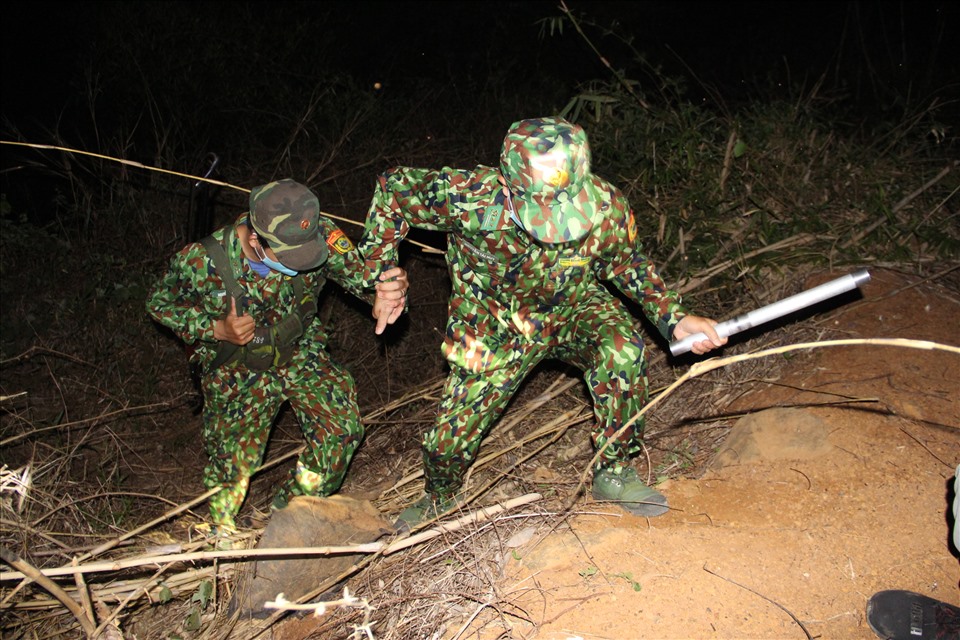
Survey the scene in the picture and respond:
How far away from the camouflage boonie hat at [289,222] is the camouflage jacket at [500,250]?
0.96 feet

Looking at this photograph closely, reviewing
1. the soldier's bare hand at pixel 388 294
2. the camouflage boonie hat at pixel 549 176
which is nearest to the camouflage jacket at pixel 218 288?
the soldier's bare hand at pixel 388 294

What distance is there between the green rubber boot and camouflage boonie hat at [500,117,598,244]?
1028 millimetres

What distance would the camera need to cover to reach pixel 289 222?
3.04 metres

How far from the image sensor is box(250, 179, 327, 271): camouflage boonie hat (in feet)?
9.96

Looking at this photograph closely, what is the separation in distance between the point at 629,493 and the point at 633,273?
0.85 m

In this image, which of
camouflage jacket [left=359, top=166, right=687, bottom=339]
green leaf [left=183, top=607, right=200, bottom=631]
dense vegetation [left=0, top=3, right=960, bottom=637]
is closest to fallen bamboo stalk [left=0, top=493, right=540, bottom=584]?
green leaf [left=183, top=607, right=200, bottom=631]

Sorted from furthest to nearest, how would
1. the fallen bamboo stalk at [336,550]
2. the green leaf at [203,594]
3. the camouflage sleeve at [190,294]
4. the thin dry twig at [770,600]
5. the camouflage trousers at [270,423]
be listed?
the camouflage trousers at [270,423]
the camouflage sleeve at [190,294]
the green leaf at [203,594]
the fallen bamboo stalk at [336,550]
the thin dry twig at [770,600]

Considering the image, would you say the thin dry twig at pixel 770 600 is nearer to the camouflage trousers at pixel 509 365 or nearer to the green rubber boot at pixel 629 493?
the green rubber boot at pixel 629 493

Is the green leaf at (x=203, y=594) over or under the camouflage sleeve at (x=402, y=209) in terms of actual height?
under

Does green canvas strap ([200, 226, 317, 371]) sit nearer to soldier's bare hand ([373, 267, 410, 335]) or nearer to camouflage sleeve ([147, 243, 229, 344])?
camouflage sleeve ([147, 243, 229, 344])

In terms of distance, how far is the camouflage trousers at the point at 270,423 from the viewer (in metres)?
3.39

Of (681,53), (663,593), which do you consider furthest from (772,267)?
(681,53)

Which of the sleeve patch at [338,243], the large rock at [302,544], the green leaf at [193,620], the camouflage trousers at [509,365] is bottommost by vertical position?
the green leaf at [193,620]

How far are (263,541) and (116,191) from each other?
402 centimetres
